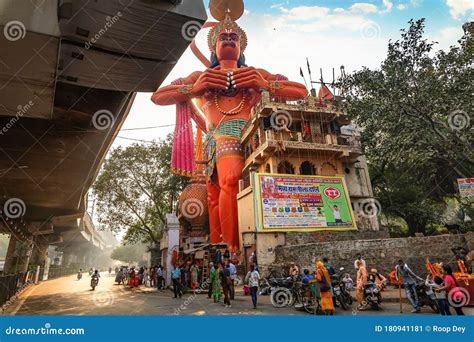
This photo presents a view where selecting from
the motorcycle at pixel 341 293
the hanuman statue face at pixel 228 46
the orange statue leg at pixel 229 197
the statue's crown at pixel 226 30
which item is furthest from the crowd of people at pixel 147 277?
the statue's crown at pixel 226 30

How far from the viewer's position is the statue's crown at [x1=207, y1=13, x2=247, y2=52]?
77.4 feet

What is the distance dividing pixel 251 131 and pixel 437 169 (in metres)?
15.7

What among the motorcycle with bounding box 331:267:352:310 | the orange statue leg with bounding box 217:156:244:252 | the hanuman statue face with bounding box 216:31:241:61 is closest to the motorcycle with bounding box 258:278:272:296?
the motorcycle with bounding box 331:267:352:310

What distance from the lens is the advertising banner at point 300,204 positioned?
16188mm

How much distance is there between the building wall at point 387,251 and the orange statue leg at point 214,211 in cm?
881

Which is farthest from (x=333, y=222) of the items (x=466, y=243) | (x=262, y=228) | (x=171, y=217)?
(x=171, y=217)

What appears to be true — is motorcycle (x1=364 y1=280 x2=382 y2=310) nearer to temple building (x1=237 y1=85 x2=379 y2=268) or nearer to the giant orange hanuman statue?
temple building (x1=237 y1=85 x2=379 y2=268)

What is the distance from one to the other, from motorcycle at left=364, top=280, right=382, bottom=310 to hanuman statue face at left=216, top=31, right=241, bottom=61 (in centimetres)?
1970

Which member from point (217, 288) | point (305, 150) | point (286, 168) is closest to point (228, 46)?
point (305, 150)

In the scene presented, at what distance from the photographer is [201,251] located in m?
17.5

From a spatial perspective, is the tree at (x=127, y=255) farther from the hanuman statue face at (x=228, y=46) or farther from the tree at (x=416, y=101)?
the tree at (x=416, y=101)

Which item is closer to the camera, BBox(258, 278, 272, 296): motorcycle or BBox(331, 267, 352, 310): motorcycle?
BBox(331, 267, 352, 310): motorcycle

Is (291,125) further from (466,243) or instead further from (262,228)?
(466,243)

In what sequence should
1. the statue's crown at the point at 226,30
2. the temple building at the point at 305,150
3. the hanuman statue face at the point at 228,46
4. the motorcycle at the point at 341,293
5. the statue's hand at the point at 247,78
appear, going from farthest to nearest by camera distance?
the statue's crown at the point at 226,30, the hanuman statue face at the point at 228,46, the statue's hand at the point at 247,78, the temple building at the point at 305,150, the motorcycle at the point at 341,293
